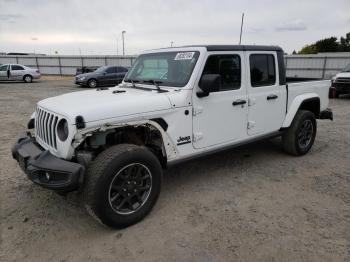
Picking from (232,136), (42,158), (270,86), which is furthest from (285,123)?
(42,158)

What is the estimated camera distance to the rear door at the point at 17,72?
2315 centimetres

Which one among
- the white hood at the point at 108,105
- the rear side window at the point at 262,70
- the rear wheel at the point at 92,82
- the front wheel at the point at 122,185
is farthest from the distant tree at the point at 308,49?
the front wheel at the point at 122,185

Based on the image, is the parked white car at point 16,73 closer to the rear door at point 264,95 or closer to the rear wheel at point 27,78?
the rear wheel at point 27,78

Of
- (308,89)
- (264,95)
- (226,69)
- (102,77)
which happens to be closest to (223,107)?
(226,69)

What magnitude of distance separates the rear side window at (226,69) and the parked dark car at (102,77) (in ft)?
50.7

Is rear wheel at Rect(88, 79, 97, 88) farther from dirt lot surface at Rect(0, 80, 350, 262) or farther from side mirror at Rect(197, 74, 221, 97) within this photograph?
side mirror at Rect(197, 74, 221, 97)

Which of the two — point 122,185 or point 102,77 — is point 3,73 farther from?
point 122,185

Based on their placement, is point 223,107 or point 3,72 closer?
point 223,107

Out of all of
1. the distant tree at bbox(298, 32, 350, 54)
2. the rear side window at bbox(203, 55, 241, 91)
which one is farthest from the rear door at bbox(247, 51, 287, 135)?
the distant tree at bbox(298, 32, 350, 54)

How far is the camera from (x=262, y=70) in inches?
191

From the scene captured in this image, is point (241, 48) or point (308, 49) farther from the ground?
point (308, 49)

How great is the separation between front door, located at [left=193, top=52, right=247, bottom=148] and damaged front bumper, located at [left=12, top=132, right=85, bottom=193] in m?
1.60

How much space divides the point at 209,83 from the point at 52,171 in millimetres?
2006

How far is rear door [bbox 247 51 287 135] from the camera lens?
4.66 metres
